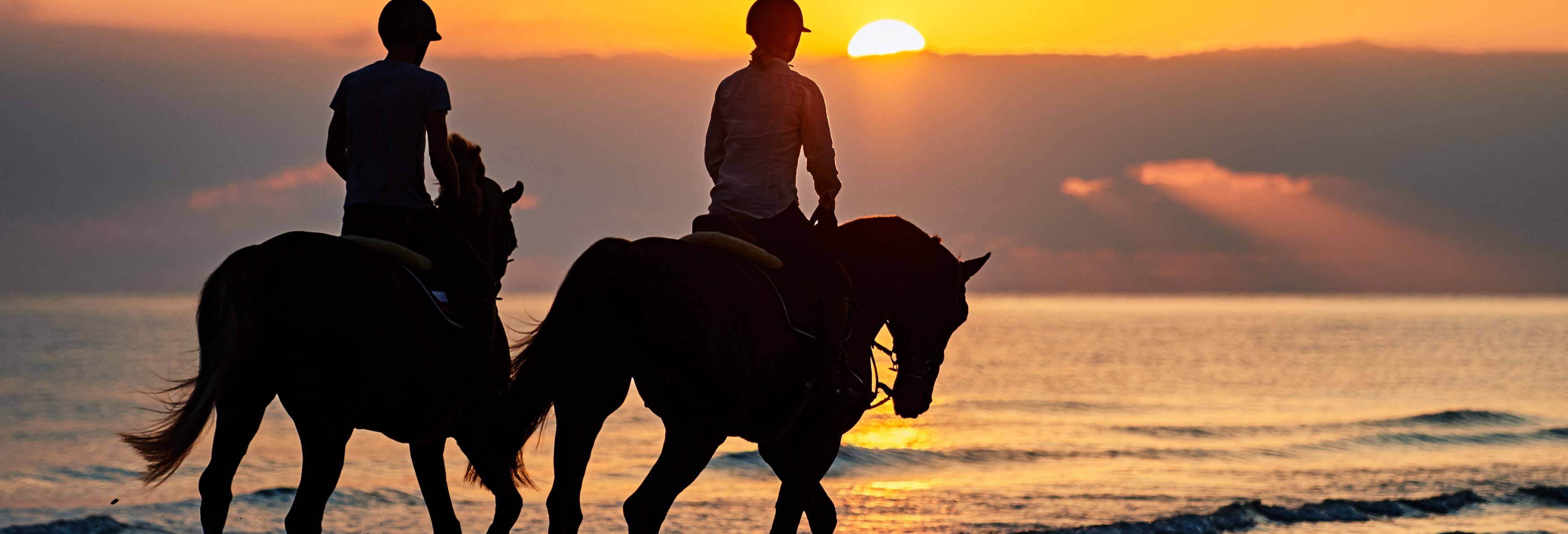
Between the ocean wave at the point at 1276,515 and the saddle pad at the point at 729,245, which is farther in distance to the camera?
the ocean wave at the point at 1276,515

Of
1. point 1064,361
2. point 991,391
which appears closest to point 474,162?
point 991,391

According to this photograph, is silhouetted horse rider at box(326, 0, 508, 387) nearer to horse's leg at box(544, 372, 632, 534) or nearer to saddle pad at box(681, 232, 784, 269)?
horse's leg at box(544, 372, 632, 534)

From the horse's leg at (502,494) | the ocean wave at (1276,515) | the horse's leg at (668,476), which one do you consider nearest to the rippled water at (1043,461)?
the ocean wave at (1276,515)

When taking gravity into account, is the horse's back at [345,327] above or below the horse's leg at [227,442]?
above

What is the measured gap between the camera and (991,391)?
5803cm

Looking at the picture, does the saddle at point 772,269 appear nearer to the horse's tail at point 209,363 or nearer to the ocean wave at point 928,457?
the horse's tail at point 209,363

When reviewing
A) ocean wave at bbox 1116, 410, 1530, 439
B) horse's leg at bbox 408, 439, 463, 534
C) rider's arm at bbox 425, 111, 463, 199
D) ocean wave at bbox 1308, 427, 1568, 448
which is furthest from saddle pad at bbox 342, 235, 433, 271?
ocean wave at bbox 1116, 410, 1530, 439

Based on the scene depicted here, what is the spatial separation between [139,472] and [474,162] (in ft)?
69.0

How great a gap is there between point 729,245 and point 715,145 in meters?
1.00

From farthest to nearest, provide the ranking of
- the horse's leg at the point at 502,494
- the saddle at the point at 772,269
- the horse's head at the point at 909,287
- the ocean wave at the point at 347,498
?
the ocean wave at the point at 347,498, the horse's head at the point at 909,287, the horse's leg at the point at 502,494, the saddle at the point at 772,269

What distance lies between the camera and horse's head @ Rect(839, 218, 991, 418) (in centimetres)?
777

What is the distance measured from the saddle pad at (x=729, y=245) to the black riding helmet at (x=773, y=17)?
123 cm

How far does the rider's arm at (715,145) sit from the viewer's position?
7613 millimetres

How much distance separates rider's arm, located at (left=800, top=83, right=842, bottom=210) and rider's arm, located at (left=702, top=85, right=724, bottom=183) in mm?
440
